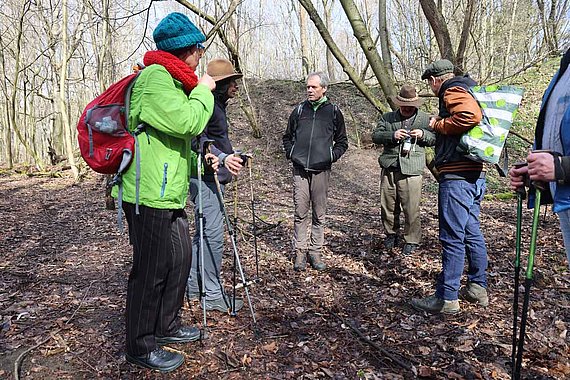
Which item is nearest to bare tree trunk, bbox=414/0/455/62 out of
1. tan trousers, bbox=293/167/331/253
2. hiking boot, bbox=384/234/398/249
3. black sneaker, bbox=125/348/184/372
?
tan trousers, bbox=293/167/331/253

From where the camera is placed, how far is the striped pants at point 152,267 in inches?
110

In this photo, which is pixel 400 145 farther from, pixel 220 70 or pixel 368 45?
pixel 220 70

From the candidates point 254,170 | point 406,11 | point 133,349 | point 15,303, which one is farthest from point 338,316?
point 406,11

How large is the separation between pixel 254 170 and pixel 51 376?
10880 mm

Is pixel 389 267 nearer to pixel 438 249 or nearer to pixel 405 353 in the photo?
pixel 438 249

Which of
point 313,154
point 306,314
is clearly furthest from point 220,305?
point 313,154

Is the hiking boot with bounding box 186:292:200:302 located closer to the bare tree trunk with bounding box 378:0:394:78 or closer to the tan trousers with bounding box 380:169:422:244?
the tan trousers with bounding box 380:169:422:244

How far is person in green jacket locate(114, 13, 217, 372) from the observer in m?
2.62

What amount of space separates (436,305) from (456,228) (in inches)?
30.2

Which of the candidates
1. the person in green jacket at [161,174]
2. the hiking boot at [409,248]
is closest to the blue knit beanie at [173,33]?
the person in green jacket at [161,174]

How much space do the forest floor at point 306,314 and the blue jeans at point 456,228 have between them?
0.35m

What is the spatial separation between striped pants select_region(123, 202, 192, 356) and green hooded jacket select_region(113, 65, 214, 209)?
0.13m

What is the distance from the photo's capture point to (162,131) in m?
2.63

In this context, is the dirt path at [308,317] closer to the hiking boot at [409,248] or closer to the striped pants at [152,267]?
the hiking boot at [409,248]
